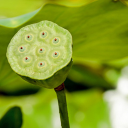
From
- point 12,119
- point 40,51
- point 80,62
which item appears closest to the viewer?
point 40,51

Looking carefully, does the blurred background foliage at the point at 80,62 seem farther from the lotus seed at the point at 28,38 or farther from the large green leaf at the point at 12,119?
the lotus seed at the point at 28,38

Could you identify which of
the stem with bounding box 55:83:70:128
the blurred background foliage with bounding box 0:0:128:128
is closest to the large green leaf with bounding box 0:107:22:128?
the blurred background foliage with bounding box 0:0:128:128

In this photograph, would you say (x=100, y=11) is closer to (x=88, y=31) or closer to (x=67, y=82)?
(x=88, y=31)

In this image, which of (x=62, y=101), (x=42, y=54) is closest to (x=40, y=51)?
(x=42, y=54)

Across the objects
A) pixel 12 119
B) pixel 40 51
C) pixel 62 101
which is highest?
pixel 40 51

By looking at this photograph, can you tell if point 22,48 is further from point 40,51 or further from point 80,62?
point 80,62

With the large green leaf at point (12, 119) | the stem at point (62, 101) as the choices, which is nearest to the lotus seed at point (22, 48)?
the stem at point (62, 101)

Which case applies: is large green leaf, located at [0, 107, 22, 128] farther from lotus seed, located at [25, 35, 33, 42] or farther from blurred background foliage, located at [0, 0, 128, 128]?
lotus seed, located at [25, 35, 33, 42]
